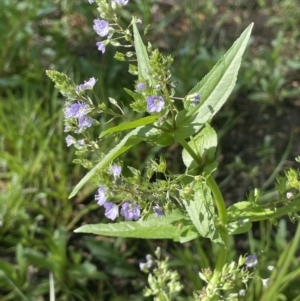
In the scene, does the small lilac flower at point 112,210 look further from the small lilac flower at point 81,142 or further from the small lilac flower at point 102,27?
the small lilac flower at point 102,27

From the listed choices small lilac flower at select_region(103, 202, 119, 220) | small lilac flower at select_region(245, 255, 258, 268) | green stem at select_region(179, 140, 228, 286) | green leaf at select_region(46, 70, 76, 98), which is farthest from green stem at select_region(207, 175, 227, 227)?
green leaf at select_region(46, 70, 76, 98)

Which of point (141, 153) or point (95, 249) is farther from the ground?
point (141, 153)

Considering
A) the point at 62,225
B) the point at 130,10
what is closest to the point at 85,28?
the point at 130,10

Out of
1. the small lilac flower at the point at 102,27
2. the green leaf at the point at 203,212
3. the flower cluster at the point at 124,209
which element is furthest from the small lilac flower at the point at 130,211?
the small lilac flower at the point at 102,27

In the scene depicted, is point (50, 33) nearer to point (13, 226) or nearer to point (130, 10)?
point (130, 10)

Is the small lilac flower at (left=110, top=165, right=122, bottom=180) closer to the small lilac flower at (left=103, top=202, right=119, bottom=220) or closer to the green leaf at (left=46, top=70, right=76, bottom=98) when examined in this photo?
the small lilac flower at (left=103, top=202, right=119, bottom=220)

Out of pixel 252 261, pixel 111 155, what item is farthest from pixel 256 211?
pixel 111 155

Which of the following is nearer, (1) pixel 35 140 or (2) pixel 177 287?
(2) pixel 177 287
